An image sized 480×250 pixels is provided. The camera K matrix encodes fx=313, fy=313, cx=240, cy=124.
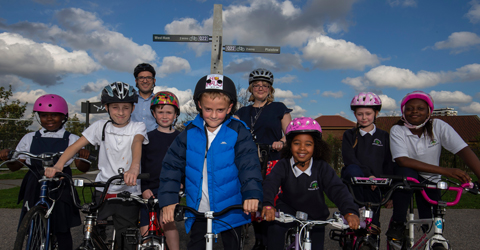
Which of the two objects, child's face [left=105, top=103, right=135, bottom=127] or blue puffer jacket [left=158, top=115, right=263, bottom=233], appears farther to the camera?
child's face [left=105, top=103, right=135, bottom=127]

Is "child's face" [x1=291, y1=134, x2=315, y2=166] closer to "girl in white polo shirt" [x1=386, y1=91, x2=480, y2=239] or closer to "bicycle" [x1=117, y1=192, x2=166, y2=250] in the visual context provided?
"girl in white polo shirt" [x1=386, y1=91, x2=480, y2=239]

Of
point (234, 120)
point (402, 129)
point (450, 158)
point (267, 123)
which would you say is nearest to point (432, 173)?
point (402, 129)

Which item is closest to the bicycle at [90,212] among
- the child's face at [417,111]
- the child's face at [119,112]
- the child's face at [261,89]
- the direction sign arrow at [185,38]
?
the child's face at [119,112]

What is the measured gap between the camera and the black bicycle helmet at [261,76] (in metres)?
4.63

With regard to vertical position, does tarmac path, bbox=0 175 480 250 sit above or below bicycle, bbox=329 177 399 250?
below

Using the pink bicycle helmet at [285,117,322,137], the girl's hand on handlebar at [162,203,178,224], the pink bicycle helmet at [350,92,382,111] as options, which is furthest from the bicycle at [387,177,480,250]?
the girl's hand on handlebar at [162,203,178,224]

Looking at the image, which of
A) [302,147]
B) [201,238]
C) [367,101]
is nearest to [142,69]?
[302,147]

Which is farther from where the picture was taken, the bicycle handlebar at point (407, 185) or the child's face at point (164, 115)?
the child's face at point (164, 115)

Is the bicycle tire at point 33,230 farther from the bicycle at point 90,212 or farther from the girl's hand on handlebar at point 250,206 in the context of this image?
the girl's hand on handlebar at point 250,206

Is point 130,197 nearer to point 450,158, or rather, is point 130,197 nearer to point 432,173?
point 432,173

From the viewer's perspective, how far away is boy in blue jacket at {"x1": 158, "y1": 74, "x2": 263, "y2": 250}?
2.65 meters

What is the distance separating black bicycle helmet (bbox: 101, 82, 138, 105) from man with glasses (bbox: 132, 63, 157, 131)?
41.0 inches

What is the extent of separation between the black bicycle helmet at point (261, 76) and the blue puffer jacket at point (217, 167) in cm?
201

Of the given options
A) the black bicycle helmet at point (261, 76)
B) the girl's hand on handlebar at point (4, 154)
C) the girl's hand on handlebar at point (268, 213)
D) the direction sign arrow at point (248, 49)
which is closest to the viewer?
the girl's hand on handlebar at point (268, 213)
